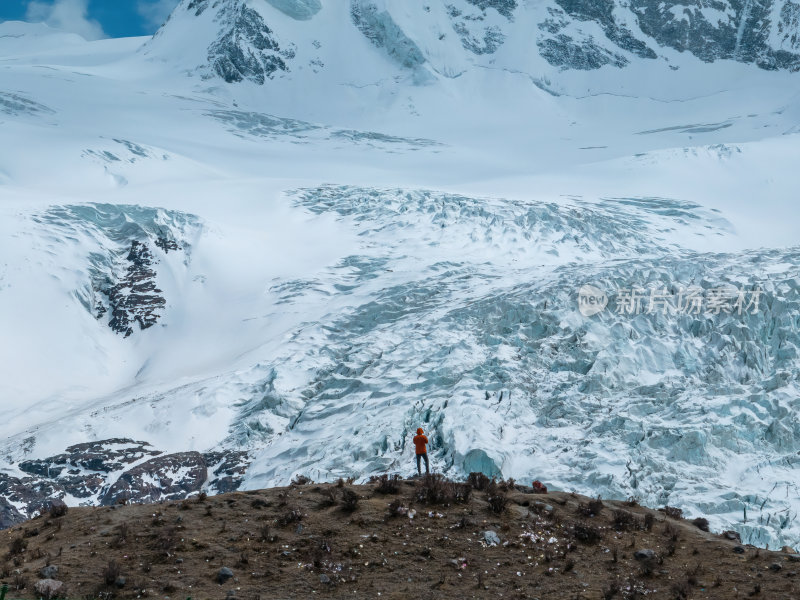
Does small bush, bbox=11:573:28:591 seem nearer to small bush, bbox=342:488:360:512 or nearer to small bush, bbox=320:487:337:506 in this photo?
small bush, bbox=320:487:337:506

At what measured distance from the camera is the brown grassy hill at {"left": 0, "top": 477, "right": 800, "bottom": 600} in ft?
32.0

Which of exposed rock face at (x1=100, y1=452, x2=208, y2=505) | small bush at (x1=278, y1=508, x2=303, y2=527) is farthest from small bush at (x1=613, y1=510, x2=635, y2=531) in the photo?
exposed rock face at (x1=100, y1=452, x2=208, y2=505)

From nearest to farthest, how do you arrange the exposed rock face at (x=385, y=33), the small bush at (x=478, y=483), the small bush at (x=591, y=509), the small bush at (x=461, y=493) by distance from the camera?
the small bush at (x=461, y=493), the small bush at (x=591, y=509), the small bush at (x=478, y=483), the exposed rock face at (x=385, y=33)

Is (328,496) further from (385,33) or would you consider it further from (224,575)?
(385,33)

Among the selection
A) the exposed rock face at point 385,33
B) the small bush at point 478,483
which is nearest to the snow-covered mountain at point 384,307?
the small bush at point 478,483

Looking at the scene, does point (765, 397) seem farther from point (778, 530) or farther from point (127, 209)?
point (127, 209)

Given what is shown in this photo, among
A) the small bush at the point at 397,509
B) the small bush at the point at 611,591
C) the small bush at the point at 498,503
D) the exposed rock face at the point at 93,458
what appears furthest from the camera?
the exposed rock face at the point at 93,458

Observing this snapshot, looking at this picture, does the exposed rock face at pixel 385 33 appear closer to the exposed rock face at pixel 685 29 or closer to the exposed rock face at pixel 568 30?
the exposed rock face at pixel 568 30

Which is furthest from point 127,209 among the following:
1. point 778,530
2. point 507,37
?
point 507,37

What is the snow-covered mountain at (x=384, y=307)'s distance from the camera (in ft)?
80.6

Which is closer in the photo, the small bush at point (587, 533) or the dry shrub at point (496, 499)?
the small bush at point (587, 533)

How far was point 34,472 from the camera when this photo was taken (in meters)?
26.9

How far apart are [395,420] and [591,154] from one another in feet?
246

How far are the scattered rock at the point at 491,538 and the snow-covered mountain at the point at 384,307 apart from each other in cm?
1152
